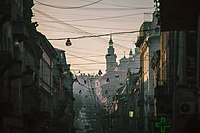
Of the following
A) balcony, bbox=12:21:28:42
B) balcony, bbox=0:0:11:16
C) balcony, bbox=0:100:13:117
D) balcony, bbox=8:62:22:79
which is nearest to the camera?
balcony, bbox=0:100:13:117

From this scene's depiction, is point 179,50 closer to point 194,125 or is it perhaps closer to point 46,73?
Answer: point 194,125

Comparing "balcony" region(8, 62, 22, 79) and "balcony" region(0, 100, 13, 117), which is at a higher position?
"balcony" region(8, 62, 22, 79)

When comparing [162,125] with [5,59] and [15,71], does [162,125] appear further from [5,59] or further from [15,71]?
[5,59]

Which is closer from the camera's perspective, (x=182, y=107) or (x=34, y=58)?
(x=182, y=107)

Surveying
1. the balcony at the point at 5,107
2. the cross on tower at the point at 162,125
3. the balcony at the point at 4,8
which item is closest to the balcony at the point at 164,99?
the cross on tower at the point at 162,125

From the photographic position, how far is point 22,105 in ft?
149

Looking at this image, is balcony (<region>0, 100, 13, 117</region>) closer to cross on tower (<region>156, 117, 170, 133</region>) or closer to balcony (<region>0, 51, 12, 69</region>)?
balcony (<region>0, 51, 12, 69</region>)

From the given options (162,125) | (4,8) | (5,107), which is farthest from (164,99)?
(4,8)

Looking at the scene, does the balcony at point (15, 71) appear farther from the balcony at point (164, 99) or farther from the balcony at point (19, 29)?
the balcony at point (164, 99)

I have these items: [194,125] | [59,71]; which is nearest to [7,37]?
[194,125]

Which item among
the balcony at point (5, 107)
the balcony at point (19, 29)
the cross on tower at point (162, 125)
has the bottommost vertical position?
the cross on tower at point (162, 125)

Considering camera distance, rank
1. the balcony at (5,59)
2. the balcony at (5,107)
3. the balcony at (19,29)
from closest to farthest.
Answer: the balcony at (5,107) < the balcony at (5,59) < the balcony at (19,29)

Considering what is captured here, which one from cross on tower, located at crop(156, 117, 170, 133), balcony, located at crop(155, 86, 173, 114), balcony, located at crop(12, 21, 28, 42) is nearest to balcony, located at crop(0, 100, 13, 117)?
balcony, located at crop(12, 21, 28, 42)

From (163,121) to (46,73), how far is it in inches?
1402
